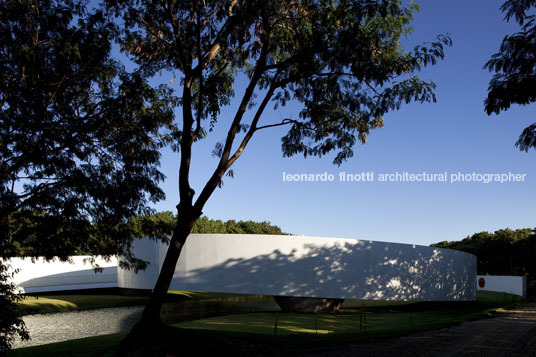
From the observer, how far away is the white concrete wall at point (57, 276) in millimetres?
37688

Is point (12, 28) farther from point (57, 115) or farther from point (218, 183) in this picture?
point (218, 183)

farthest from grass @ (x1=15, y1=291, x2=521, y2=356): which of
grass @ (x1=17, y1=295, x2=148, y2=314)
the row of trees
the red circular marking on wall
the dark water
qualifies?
the row of trees

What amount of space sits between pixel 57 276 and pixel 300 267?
85.9 feet

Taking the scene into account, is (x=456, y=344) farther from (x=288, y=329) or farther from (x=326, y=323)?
(x=326, y=323)

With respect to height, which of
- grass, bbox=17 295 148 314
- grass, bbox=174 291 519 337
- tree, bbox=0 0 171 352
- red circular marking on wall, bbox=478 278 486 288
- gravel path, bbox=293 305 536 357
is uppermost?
tree, bbox=0 0 171 352

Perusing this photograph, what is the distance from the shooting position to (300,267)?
26781 millimetres

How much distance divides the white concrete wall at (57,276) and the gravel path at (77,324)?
831 centimetres

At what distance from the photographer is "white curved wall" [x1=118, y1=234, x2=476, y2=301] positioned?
26672 mm

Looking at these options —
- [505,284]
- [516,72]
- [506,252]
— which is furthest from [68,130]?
[506,252]

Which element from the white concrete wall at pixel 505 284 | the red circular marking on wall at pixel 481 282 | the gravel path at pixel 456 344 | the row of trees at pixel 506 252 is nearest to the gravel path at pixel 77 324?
the gravel path at pixel 456 344

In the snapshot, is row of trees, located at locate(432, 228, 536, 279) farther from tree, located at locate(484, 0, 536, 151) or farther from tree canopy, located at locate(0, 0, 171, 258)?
tree canopy, located at locate(0, 0, 171, 258)

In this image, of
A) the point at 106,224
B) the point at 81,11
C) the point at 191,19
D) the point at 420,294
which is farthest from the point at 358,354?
the point at 420,294

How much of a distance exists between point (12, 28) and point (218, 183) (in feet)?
21.8

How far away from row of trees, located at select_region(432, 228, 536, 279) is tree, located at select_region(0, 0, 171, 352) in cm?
5532
